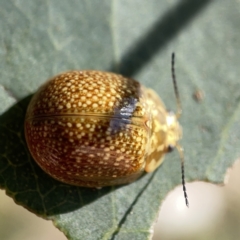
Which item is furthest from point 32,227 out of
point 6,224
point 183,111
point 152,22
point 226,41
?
point 226,41

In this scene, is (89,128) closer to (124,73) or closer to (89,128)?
(89,128)

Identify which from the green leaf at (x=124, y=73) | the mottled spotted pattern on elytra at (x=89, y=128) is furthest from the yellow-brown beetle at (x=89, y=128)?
the green leaf at (x=124, y=73)

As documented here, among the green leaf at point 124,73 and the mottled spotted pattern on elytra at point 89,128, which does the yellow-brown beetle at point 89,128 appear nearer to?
the mottled spotted pattern on elytra at point 89,128

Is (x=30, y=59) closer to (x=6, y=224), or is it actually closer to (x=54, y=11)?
(x=54, y=11)

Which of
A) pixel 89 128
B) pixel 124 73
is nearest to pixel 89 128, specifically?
pixel 89 128

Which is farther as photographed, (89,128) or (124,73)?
(124,73)

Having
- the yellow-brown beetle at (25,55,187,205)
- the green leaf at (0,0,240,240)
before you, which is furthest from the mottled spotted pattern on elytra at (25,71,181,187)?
the green leaf at (0,0,240,240)

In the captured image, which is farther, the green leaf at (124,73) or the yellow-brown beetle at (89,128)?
the green leaf at (124,73)
